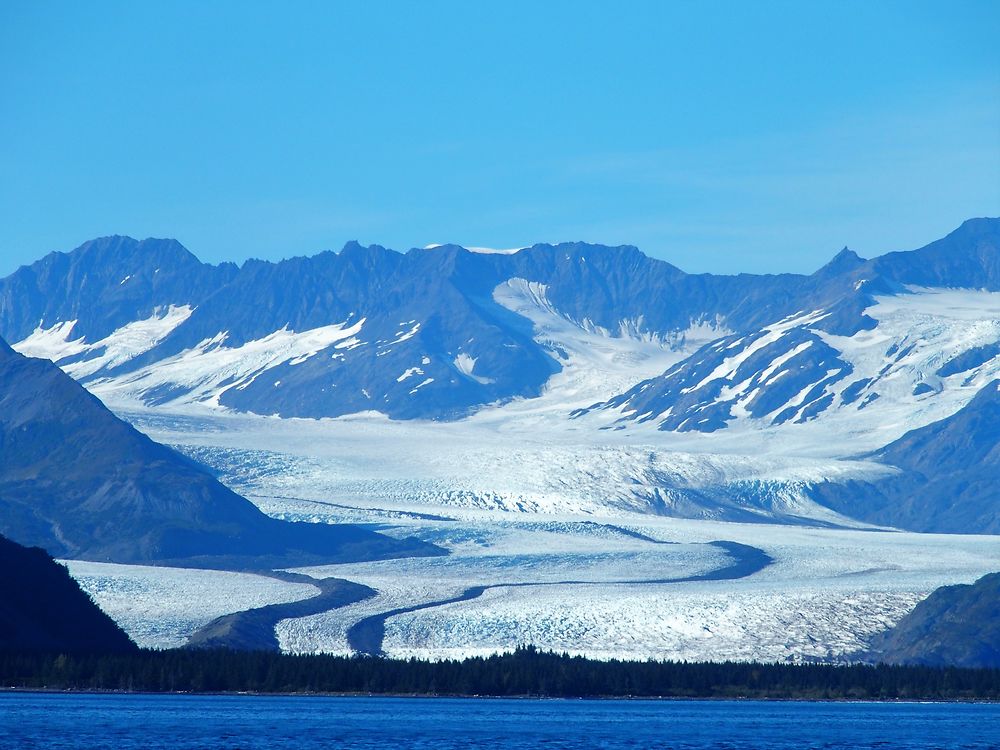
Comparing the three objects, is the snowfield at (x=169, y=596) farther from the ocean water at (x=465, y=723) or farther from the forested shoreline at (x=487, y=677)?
the ocean water at (x=465, y=723)

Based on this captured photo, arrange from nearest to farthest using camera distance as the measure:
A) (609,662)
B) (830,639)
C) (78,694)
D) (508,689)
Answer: (78,694)
(508,689)
(609,662)
(830,639)

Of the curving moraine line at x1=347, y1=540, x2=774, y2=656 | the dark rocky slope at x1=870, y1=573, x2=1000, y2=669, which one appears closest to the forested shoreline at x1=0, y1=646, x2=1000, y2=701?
the curving moraine line at x1=347, y1=540, x2=774, y2=656

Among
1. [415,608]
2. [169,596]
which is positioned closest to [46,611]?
[169,596]

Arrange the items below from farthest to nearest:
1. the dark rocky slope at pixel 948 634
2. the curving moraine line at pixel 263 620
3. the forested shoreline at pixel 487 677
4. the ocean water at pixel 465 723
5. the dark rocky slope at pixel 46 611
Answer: the dark rocky slope at pixel 948 634 < the curving moraine line at pixel 263 620 < the dark rocky slope at pixel 46 611 < the forested shoreline at pixel 487 677 < the ocean water at pixel 465 723

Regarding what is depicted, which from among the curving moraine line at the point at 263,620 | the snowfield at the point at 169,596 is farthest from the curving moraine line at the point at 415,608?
the snowfield at the point at 169,596

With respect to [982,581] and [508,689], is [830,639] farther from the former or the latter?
[508,689]

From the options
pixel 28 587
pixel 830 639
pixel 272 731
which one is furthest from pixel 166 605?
pixel 272 731
